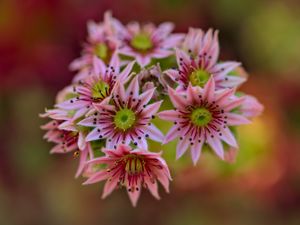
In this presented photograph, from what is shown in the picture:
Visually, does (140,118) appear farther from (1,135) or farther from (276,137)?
(1,135)

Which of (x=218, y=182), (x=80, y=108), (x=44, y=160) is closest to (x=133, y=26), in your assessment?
(x=80, y=108)

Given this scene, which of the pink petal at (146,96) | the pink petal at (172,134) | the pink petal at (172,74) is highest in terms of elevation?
the pink petal at (172,74)

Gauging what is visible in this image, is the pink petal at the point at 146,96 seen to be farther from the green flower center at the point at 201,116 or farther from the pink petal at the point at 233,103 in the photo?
the pink petal at the point at 233,103

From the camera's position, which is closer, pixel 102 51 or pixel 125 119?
pixel 125 119

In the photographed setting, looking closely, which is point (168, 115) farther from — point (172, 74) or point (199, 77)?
point (199, 77)

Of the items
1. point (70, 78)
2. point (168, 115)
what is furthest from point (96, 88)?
point (70, 78)

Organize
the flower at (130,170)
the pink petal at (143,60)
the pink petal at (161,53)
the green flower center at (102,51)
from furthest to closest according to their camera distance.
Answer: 1. the green flower center at (102,51)
2. the pink petal at (161,53)
3. the pink petal at (143,60)
4. the flower at (130,170)

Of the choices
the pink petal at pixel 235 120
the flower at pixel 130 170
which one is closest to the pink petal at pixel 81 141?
the flower at pixel 130 170
